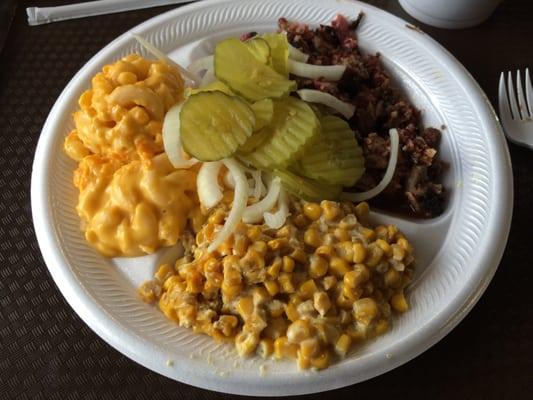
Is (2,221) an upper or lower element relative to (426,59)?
lower

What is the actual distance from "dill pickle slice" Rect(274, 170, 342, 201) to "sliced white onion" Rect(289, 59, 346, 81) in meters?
0.44

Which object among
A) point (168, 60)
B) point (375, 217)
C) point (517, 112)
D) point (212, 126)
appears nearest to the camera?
point (212, 126)

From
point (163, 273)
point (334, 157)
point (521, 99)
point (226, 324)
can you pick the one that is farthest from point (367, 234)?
point (521, 99)

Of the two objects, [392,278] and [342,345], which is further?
[392,278]

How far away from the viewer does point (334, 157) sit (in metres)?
1.83

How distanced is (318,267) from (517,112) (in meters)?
1.17

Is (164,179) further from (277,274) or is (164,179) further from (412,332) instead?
(412,332)

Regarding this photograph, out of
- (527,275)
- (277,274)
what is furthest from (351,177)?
(527,275)

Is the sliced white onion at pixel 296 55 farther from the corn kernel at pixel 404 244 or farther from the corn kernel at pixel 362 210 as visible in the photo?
the corn kernel at pixel 404 244

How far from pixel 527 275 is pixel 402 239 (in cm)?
56

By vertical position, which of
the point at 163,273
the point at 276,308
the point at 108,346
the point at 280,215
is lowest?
the point at 108,346

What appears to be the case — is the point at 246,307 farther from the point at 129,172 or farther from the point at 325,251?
the point at 129,172

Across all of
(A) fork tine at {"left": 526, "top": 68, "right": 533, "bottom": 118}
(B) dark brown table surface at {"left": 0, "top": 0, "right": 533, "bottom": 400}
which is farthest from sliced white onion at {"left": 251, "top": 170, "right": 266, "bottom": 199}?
(A) fork tine at {"left": 526, "top": 68, "right": 533, "bottom": 118}

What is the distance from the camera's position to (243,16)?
7.79ft
